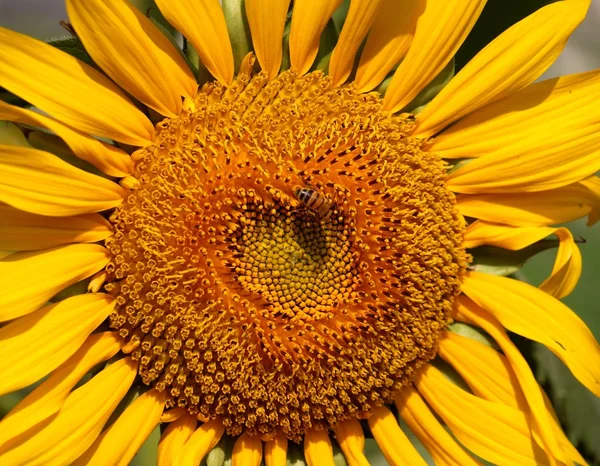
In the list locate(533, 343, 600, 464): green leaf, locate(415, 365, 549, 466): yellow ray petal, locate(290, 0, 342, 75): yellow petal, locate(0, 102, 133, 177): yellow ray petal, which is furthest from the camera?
locate(533, 343, 600, 464): green leaf

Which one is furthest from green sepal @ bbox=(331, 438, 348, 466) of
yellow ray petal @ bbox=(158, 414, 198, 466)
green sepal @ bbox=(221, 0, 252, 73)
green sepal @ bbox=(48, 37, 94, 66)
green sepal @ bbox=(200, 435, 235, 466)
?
green sepal @ bbox=(48, 37, 94, 66)

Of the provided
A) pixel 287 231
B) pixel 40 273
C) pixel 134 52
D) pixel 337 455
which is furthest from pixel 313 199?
pixel 337 455

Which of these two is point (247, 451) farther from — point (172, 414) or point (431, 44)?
point (431, 44)

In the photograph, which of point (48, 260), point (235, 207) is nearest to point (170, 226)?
point (235, 207)

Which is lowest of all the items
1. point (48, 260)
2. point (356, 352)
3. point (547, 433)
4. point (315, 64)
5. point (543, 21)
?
point (547, 433)

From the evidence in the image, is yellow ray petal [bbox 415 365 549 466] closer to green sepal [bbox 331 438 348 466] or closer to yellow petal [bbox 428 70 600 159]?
green sepal [bbox 331 438 348 466]

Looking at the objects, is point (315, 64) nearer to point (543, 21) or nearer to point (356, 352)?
point (543, 21)
